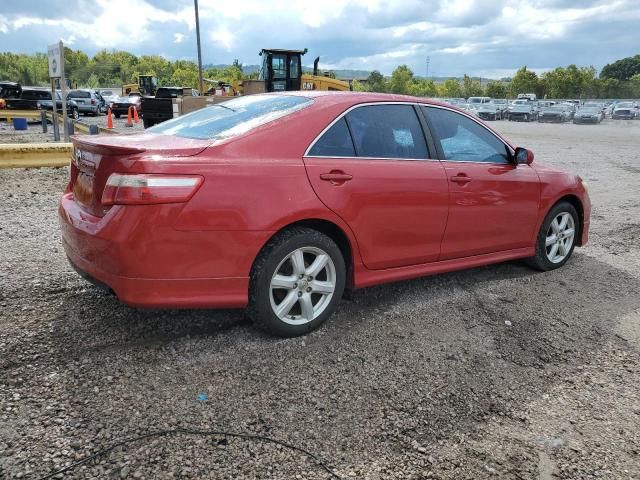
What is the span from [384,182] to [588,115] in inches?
1595

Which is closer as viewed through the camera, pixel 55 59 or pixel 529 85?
pixel 55 59

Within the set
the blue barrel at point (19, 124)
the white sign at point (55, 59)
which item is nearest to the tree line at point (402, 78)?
the blue barrel at point (19, 124)

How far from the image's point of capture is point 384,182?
379cm

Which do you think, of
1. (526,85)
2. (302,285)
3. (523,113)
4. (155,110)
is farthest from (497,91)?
(302,285)

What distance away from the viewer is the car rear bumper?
2969 millimetres

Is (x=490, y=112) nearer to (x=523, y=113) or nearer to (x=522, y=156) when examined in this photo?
(x=523, y=113)

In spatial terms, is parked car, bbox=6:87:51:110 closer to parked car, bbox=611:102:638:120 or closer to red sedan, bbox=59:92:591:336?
red sedan, bbox=59:92:591:336

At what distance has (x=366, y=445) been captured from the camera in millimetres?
2549

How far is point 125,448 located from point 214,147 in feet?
5.50

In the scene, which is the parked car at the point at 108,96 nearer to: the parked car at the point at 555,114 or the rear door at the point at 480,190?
the rear door at the point at 480,190

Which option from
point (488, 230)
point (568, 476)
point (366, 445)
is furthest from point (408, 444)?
point (488, 230)

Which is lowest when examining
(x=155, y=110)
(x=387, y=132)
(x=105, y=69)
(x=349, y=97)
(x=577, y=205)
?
(x=577, y=205)

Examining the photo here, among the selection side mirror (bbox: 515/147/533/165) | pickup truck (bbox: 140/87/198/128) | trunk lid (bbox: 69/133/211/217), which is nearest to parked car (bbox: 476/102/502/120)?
pickup truck (bbox: 140/87/198/128)

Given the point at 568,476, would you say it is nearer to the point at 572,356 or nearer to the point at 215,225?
the point at 572,356
